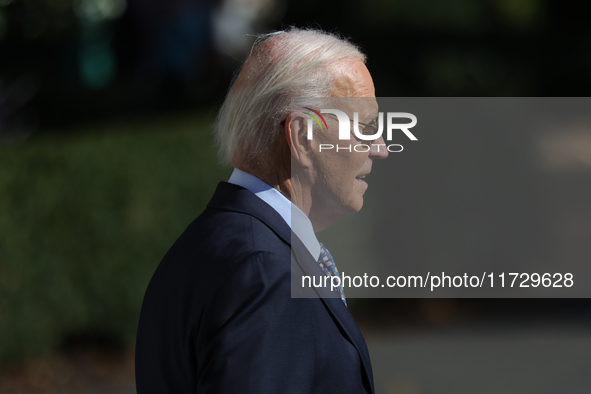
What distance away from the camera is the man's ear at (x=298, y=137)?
4.56 feet

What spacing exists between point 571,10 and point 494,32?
2.92 ft

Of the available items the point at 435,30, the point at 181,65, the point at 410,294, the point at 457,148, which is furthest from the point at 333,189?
the point at 181,65

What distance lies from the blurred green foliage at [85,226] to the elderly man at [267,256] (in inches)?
140

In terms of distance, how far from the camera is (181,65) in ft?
25.8

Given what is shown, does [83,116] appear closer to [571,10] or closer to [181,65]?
[181,65]

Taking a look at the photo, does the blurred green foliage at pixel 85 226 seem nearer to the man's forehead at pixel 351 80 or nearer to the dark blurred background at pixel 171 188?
the dark blurred background at pixel 171 188

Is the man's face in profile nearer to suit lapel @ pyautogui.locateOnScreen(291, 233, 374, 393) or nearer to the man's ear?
the man's ear

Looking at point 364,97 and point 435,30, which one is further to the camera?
point 435,30

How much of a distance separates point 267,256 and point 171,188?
4.03 m

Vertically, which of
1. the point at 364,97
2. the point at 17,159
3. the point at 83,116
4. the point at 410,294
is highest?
the point at 83,116

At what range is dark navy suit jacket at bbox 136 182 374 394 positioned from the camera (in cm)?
113

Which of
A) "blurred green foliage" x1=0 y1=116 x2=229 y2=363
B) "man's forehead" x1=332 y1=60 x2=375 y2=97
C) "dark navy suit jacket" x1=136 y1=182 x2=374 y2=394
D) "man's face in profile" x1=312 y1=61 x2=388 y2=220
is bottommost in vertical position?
"dark navy suit jacket" x1=136 y1=182 x2=374 y2=394

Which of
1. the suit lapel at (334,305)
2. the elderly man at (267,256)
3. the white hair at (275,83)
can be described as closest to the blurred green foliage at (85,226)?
the elderly man at (267,256)

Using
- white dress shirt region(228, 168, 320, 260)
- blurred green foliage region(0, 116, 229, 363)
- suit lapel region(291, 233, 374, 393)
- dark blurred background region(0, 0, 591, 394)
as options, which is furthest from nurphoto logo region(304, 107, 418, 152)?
blurred green foliage region(0, 116, 229, 363)
